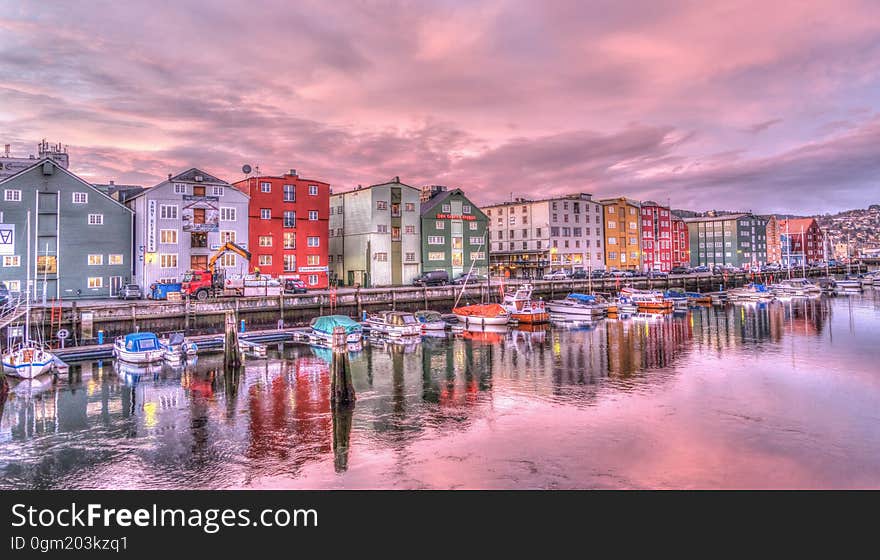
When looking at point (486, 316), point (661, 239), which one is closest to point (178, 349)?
point (486, 316)

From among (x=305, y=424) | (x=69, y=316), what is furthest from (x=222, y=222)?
(x=305, y=424)

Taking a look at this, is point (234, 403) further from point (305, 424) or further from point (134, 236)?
point (134, 236)

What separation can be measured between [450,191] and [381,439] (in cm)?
6655

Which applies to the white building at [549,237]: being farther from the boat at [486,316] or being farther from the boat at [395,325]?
the boat at [395,325]

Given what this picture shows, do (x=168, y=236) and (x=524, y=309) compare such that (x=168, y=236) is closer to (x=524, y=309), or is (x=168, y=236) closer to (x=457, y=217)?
(x=524, y=309)

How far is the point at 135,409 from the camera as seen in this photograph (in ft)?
83.7

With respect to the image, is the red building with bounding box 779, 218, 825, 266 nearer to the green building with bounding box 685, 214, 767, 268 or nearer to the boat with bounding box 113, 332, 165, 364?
the green building with bounding box 685, 214, 767, 268

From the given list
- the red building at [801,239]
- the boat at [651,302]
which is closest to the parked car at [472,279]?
the boat at [651,302]

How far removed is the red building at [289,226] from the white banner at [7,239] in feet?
72.4

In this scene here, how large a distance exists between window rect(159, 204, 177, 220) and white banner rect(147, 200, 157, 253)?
2.40 feet
